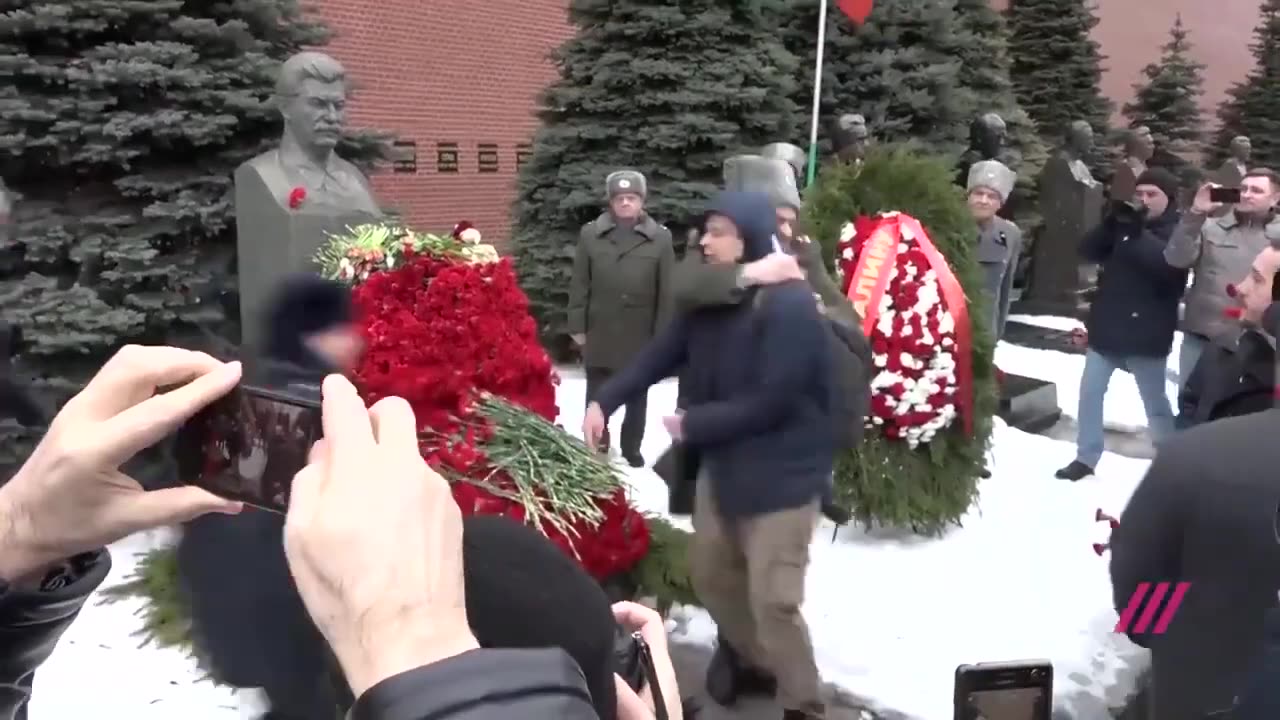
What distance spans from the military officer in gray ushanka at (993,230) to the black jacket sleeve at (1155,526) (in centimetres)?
419

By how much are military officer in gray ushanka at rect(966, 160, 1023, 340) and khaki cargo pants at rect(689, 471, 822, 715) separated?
11.4ft

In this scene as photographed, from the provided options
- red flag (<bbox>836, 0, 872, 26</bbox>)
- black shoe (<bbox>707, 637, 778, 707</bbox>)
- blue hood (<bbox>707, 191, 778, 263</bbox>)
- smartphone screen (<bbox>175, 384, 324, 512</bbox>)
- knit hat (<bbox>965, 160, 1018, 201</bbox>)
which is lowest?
black shoe (<bbox>707, 637, 778, 707</bbox>)

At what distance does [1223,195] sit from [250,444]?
5279 millimetres

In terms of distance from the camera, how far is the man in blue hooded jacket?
309 cm

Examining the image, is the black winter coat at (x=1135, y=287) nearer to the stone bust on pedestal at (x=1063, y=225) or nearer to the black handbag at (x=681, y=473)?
the black handbag at (x=681, y=473)

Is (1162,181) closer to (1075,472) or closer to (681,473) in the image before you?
(1075,472)

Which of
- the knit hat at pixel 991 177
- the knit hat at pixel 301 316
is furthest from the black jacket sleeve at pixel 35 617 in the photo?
the knit hat at pixel 991 177

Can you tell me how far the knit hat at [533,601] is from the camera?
834 millimetres

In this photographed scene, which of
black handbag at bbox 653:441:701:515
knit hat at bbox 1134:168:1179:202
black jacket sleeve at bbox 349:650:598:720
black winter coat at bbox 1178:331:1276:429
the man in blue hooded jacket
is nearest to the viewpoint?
black jacket sleeve at bbox 349:650:598:720

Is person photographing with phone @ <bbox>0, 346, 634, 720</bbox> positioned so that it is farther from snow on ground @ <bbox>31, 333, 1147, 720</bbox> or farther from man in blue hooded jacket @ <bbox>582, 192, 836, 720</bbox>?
snow on ground @ <bbox>31, 333, 1147, 720</bbox>

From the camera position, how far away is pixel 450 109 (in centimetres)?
1112

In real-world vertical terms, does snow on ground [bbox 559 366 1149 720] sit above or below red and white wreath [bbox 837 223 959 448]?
below

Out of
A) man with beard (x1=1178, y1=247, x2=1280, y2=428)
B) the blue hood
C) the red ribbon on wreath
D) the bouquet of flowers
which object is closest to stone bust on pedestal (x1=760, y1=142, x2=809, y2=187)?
the red ribbon on wreath

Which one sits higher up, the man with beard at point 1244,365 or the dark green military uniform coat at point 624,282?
the man with beard at point 1244,365
